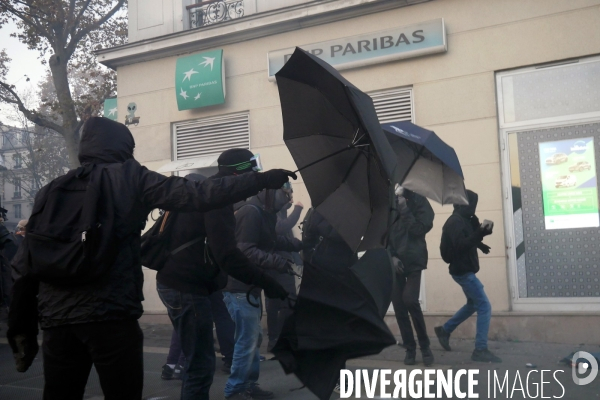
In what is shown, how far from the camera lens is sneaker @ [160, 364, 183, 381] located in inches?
264

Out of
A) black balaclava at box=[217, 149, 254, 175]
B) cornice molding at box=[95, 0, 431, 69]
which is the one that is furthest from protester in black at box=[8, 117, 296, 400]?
cornice molding at box=[95, 0, 431, 69]

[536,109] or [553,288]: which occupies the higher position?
[536,109]

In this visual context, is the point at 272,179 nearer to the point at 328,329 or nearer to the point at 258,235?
the point at 328,329

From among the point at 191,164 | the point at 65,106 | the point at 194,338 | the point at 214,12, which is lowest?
the point at 194,338

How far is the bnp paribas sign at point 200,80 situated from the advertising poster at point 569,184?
552 centimetres

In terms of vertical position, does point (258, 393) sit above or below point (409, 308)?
below

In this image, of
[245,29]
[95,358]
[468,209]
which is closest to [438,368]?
[468,209]

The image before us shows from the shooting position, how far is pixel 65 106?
60.1 feet

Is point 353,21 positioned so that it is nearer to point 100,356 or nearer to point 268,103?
point 268,103

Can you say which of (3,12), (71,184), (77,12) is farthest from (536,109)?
(3,12)

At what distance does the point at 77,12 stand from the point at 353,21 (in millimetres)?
11772

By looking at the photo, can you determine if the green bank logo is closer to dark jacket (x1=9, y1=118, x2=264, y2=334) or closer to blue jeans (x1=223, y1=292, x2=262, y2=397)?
blue jeans (x1=223, y1=292, x2=262, y2=397)

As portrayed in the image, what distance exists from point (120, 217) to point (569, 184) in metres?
7.42

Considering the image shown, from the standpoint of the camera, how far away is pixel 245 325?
5578 mm
